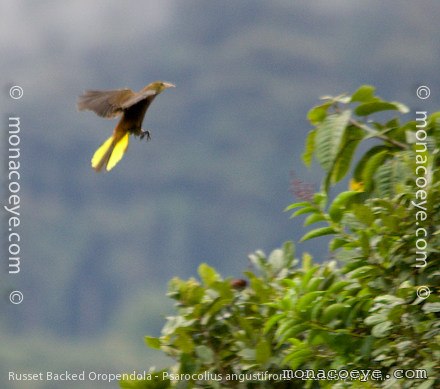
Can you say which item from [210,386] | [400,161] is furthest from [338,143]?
[210,386]

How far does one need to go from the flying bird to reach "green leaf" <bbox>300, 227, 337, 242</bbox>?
0.54m

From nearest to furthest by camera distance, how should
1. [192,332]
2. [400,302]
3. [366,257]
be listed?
1. [400,302]
2. [366,257]
3. [192,332]

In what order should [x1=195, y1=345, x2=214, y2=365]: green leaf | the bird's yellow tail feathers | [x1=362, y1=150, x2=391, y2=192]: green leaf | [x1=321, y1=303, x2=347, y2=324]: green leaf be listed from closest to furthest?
[x1=321, y1=303, x2=347, y2=324]: green leaf, [x1=362, y1=150, x2=391, y2=192]: green leaf, [x1=195, y1=345, x2=214, y2=365]: green leaf, the bird's yellow tail feathers

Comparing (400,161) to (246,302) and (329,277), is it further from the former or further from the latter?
(246,302)

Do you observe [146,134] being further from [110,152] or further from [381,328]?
[381,328]

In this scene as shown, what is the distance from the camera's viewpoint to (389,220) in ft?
5.83

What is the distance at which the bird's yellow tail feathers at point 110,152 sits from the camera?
2334 millimetres

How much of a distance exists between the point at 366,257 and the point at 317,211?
0.24m

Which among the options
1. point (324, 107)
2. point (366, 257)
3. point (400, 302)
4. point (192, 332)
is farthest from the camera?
point (192, 332)

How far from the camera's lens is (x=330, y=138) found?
1901mm

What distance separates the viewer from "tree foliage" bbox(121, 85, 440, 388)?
5.74 ft

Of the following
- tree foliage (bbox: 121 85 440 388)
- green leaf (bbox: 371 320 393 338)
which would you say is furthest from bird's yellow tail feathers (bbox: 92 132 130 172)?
green leaf (bbox: 371 320 393 338)

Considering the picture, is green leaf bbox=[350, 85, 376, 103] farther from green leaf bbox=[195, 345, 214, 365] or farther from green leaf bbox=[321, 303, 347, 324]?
green leaf bbox=[195, 345, 214, 365]

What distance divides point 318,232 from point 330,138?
9.5 inches
